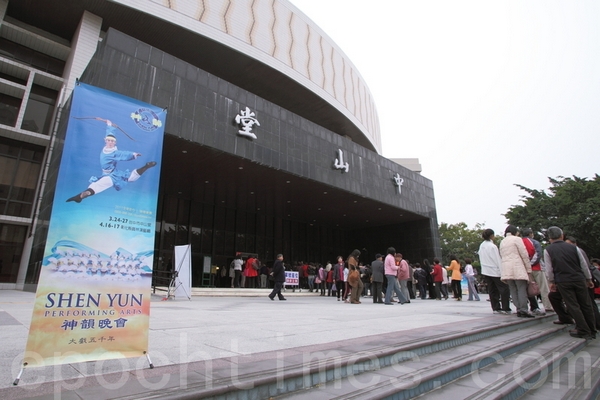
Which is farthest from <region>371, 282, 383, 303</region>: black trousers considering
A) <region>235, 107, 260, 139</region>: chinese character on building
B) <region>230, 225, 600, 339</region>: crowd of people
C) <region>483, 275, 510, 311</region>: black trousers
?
<region>235, 107, 260, 139</region>: chinese character on building

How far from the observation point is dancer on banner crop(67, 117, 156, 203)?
8.16 feet

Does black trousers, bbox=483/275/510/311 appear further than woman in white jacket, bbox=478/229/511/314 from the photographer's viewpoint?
No

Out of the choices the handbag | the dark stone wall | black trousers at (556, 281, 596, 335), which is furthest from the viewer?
the dark stone wall

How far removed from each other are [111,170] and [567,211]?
33993 mm

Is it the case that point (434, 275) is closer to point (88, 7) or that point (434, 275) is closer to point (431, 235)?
point (431, 235)

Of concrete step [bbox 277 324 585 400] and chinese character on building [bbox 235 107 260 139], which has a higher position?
chinese character on building [bbox 235 107 260 139]

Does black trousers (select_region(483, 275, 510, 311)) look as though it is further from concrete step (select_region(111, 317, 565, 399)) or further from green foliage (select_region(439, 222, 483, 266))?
green foliage (select_region(439, 222, 483, 266))

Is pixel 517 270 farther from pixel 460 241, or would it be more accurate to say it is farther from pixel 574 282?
pixel 460 241

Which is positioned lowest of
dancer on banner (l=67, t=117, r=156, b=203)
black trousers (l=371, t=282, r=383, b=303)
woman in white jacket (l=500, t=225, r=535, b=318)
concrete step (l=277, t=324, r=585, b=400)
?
concrete step (l=277, t=324, r=585, b=400)

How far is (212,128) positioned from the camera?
1364 centimetres

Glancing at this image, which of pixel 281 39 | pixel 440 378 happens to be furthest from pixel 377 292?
pixel 281 39

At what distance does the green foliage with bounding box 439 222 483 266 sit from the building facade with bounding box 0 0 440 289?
26.5 m

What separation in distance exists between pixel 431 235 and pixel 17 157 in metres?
26.8

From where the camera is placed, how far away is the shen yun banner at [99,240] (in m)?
2.20
